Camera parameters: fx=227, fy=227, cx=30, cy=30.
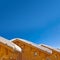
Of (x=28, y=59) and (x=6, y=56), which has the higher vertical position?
(x=28, y=59)

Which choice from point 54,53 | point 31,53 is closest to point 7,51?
point 31,53

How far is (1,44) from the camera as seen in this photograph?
10898mm

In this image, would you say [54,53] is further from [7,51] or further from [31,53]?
[7,51]

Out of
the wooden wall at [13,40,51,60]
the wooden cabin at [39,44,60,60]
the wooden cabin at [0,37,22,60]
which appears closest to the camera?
the wooden cabin at [0,37,22,60]

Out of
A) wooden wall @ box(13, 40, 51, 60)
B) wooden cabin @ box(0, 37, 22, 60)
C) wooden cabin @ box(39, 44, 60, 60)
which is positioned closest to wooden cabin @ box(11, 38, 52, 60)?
wooden wall @ box(13, 40, 51, 60)

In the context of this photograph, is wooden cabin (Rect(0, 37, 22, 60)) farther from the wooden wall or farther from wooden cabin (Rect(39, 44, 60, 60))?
wooden cabin (Rect(39, 44, 60, 60))

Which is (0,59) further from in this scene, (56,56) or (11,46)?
(56,56)

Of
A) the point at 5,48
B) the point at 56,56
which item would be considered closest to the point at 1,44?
the point at 5,48

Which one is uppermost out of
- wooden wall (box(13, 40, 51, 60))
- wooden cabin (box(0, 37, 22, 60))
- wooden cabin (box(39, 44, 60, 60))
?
wooden cabin (box(39, 44, 60, 60))

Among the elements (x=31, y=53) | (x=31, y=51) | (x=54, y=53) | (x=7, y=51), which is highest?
(x=54, y=53)

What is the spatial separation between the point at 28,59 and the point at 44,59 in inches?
53.6

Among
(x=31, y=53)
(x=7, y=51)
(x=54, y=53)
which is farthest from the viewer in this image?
(x=54, y=53)

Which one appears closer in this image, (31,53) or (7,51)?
(7,51)

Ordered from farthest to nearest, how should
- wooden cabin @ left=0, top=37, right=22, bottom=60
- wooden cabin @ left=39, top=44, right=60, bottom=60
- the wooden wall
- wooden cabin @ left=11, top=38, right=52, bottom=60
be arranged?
wooden cabin @ left=39, top=44, right=60, bottom=60
the wooden wall
wooden cabin @ left=11, top=38, right=52, bottom=60
wooden cabin @ left=0, top=37, right=22, bottom=60
